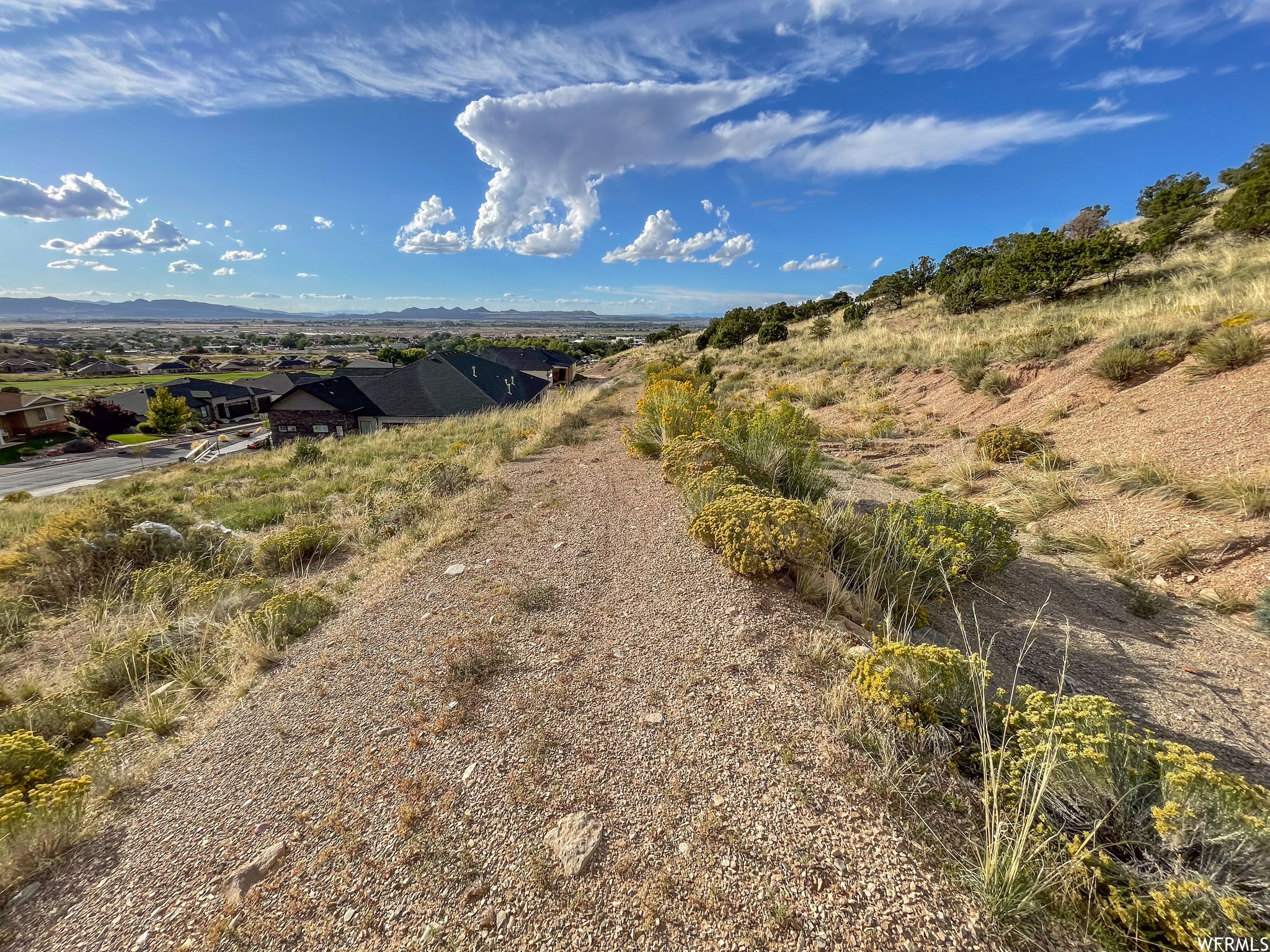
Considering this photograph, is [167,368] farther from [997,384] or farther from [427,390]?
[997,384]

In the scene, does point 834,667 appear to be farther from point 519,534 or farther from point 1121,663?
point 519,534

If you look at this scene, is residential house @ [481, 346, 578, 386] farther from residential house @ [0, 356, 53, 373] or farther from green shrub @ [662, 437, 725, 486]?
residential house @ [0, 356, 53, 373]

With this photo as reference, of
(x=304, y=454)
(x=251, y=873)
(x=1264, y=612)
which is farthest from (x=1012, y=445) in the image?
(x=304, y=454)

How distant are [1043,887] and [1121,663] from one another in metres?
2.67

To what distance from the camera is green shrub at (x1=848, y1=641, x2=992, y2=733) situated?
8.20ft

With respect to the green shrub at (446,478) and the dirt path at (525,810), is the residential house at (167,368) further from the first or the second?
the dirt path at (525,810)

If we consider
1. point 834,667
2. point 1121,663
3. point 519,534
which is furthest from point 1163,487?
point 519,534

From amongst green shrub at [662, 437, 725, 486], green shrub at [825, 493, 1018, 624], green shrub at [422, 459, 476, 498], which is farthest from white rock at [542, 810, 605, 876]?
green shrub at [422, 459, 476, 498]

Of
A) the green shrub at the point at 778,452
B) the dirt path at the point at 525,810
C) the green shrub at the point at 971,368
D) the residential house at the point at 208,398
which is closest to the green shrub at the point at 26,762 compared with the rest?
the dirt path at the point at 525,810

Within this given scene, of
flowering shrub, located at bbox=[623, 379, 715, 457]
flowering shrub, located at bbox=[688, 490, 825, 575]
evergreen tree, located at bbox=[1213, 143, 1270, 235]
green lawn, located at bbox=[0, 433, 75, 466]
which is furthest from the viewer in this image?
green lawn, located at bbox=[0, 433, 75, 466]

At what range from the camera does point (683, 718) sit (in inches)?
108

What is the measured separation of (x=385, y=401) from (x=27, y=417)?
41.9 m

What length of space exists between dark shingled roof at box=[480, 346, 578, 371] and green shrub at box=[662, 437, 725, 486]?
36.9m

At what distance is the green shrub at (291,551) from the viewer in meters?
6.19
